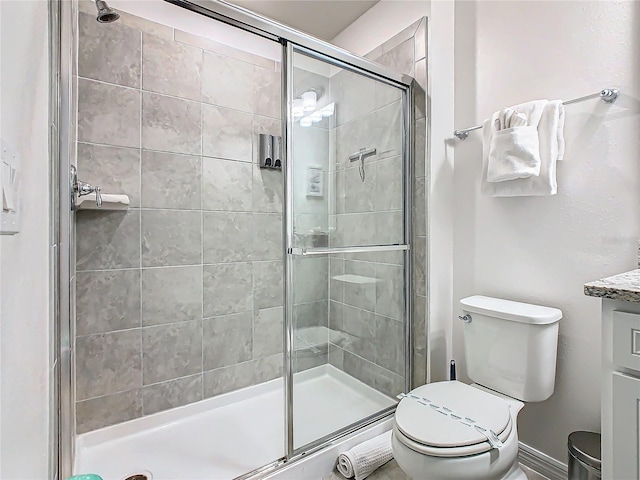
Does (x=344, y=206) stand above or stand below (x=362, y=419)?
above

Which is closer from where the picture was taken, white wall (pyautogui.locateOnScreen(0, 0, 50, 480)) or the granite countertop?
white wall (pyautogui.locateOnScreen(0, 0, 50, 480))

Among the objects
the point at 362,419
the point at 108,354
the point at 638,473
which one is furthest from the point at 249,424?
the point at 638,473

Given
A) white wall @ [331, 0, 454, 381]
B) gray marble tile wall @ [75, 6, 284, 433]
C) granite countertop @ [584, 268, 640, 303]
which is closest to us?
granite countertop @ [584, 268, 640, 303]

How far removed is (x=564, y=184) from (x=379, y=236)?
84 cm

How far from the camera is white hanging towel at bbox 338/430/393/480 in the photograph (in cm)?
149

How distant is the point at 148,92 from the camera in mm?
1832

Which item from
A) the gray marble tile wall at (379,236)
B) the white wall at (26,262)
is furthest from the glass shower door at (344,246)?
the white wall at (26,262)

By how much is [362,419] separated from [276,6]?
2429 millimetres

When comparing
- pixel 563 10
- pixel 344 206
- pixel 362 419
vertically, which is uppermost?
pixel 563 10

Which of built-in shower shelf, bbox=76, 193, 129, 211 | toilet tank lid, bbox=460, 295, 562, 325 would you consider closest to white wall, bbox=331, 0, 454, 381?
toilet tank lid, bbox=460, 295, 562, 325

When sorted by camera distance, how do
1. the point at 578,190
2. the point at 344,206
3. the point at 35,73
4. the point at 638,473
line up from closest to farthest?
the point at 35,73 < the point at 638,473 < the point at 578,190 < the point at 344,206

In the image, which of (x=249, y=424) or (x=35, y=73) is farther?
(x=249, y=424)

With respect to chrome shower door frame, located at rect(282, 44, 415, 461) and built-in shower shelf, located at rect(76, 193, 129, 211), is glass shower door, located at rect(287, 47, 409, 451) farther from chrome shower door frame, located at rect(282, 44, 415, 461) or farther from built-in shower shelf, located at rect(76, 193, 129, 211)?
built-in shower shelf, located at rect(76, 193, 129, 211)

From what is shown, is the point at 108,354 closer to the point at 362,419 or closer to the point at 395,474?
the point at 362,419
